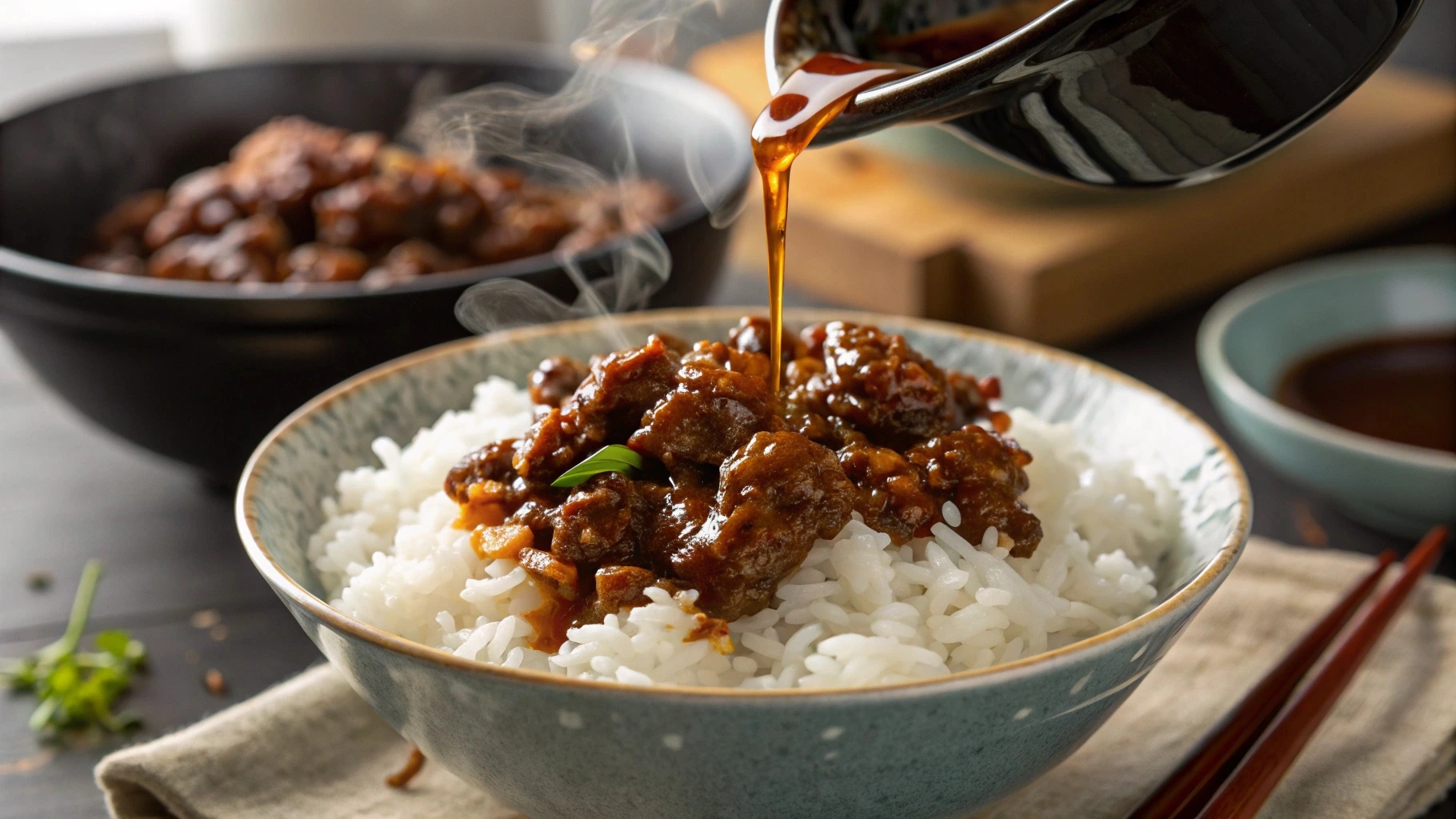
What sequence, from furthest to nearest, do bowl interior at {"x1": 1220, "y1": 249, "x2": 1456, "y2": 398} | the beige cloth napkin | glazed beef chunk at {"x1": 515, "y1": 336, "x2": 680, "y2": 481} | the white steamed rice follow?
bowl interior at {"x1": 1220, "y1": 249, "x2": 1456, "y2": 398} < the beige cloth napkin < glazed beef chunk at {"x1": 515, "y1": 336, "x2": 680, "y2": 481} < the white steamed rice

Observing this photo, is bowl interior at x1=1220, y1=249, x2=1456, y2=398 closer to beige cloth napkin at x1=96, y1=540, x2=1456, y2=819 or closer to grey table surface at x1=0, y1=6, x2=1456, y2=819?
grey table surface at x1=0, y1=6, x2=1456, y2=819

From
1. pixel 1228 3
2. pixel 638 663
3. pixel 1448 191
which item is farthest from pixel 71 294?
pixel 1448 191

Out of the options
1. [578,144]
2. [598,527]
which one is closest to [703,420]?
[598,527]

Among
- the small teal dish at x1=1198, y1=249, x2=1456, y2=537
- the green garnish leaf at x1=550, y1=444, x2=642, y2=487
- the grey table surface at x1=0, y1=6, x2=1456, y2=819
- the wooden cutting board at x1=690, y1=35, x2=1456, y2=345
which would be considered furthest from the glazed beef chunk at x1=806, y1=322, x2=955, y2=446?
the wooden cutting board at x1=690, y1=35, x2=1456, y2=345

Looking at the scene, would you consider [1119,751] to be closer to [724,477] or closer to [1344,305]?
[724,477]

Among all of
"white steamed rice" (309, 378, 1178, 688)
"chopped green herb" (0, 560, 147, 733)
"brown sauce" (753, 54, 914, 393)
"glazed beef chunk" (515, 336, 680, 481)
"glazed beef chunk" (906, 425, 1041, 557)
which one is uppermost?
"brown sauce" (753, 54, 914, 393)
